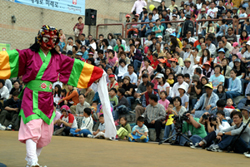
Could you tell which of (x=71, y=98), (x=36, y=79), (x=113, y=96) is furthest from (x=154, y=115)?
(x=36, y=79)

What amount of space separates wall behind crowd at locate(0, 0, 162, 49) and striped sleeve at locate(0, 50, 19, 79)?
11.7 m

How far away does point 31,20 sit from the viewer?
17.2m

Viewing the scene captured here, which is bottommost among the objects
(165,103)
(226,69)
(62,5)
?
(165,103)

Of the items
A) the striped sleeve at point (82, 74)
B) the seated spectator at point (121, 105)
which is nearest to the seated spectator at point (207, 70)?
the seated spectator at point (121, 105)

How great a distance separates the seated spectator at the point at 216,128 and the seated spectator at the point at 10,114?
19.5ft

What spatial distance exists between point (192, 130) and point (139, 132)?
51.4 inches

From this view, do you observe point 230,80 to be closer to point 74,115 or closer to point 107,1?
point 74,115

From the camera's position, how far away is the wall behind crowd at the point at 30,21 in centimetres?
1628

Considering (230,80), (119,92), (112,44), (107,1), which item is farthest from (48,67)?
(107,1)

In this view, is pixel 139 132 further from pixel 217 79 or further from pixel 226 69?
pixel 226 69

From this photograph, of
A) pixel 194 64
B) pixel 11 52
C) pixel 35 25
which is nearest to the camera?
pixel 11 52

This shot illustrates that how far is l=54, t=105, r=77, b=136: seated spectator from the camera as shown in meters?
10.1

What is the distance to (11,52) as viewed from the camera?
498 cm

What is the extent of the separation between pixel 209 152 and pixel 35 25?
1224cm
